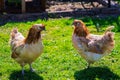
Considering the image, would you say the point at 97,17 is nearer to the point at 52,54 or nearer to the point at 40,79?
the point at 52,54

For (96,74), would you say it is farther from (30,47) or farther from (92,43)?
(30,47)

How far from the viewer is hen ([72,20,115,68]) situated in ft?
25.1

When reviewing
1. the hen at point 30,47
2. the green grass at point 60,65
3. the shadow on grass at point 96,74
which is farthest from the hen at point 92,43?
the hen at point 30,47

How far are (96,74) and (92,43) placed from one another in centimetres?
64

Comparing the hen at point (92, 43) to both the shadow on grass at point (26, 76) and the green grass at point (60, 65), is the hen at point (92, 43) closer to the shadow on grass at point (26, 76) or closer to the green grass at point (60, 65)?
the green grass at point (60, 65)

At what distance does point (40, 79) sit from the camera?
24.3ft

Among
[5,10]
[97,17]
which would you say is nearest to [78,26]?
[97,17]

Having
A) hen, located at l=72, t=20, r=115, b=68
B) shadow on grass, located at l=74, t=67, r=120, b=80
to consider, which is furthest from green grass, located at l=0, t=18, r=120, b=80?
hen, located at l=72, t=20, r=115, b=68

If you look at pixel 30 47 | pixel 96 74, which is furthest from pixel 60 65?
pixel 30 47

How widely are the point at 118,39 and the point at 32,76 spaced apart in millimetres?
3334

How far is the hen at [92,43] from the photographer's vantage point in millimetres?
7656

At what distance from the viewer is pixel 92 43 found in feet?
25.4

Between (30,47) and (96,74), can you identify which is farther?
(96,74)

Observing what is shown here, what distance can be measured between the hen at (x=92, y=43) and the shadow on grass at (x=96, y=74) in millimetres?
206
